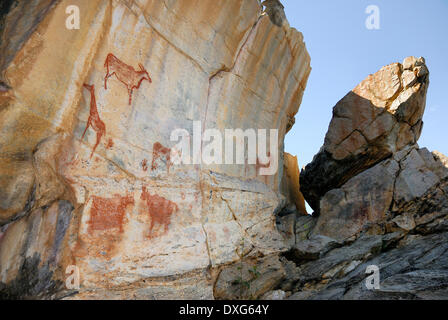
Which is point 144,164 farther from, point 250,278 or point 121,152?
point 250,278

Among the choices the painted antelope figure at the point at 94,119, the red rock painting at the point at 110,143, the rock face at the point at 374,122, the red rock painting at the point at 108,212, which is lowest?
the red rock painting at the point at 108,212

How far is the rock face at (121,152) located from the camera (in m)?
4.71

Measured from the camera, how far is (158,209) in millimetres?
5992

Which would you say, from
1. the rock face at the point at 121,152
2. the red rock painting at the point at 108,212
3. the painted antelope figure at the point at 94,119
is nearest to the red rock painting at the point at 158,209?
the rock face at the point at 121,152

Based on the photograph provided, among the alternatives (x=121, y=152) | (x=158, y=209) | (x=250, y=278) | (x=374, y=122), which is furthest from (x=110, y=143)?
(x=374, y=122)

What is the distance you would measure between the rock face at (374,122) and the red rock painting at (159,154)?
6.19 m

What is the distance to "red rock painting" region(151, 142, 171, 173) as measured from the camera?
6.10 meters

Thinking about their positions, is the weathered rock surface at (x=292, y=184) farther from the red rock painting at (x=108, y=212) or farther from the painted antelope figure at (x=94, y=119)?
the painted antelope figure at (x=94, y=119)

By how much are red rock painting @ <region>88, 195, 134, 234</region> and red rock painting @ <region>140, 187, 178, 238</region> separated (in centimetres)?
34

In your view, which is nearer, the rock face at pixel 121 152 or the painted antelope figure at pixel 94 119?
the rock face at pixel 121 152

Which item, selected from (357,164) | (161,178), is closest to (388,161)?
(357,164)

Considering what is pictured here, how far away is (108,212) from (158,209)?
0.97 m

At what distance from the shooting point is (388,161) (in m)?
9.49

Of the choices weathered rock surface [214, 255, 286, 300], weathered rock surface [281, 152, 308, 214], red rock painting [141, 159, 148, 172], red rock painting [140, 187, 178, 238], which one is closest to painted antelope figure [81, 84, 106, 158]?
red rock painting [141, 159, 148, 172]
